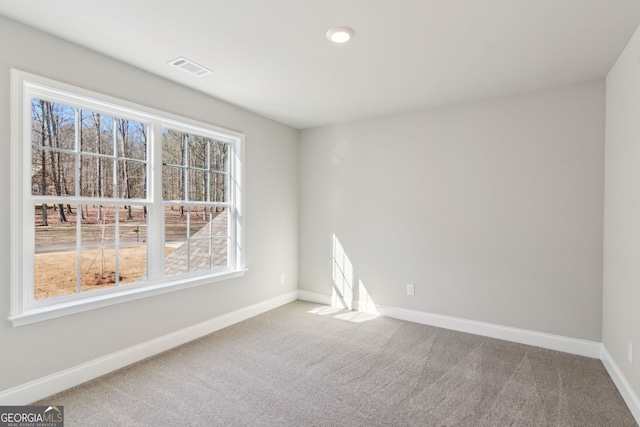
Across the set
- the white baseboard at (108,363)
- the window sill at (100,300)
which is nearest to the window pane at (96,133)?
the window sill at (100,300)

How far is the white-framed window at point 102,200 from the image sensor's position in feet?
7.32

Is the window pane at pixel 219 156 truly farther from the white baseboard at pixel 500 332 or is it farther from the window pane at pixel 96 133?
the white baseboard at pixel 500 332

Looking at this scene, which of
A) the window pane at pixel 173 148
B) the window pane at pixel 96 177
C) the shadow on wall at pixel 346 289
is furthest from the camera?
the shadow on wall at pixel 346 289

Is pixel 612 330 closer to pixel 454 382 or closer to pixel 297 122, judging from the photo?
pixel 454 382

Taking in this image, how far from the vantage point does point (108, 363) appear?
2.59m

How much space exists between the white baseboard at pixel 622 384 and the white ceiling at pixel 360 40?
97.0 inches

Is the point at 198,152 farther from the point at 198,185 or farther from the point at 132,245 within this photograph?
the point at 132,245

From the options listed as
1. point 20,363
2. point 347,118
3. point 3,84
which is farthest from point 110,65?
point 347,118

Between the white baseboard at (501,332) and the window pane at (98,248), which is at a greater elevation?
the window pane at (98,248)

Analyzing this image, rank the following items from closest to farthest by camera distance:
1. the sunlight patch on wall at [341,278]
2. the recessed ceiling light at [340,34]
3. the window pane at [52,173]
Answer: the recessed ceiling light at [340,34] → the window pane at [52,173] → the sunlight patch on wall at [341,278]

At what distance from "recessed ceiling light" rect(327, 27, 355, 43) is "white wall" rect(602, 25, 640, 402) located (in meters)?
1.96

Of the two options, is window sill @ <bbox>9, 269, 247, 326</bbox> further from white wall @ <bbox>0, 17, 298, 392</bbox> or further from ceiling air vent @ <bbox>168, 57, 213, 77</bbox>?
ceiling air vent @ <bbox>168, 57, 213, 77</bbox>

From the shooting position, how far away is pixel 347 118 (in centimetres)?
423

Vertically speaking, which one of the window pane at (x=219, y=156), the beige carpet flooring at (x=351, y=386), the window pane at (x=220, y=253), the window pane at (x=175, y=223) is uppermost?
the window pane at (x=219, y=156)
